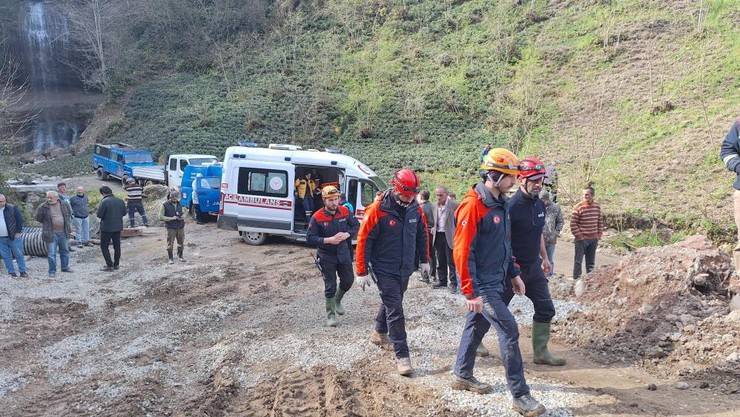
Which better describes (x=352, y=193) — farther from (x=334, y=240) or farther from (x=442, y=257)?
(x=334, y=240)

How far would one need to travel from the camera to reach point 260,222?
50.6 feet

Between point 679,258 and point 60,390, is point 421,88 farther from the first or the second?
point 60,390

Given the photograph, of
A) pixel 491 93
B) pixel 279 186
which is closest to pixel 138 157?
pixel 279 186

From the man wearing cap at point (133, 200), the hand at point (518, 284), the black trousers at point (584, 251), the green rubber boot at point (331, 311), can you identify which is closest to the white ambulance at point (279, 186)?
the man wearing cap at point (133, 200)

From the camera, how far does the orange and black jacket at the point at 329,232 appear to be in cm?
764

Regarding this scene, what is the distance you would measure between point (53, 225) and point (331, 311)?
24.4 feet

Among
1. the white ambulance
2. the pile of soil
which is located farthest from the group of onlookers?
the pile of soil

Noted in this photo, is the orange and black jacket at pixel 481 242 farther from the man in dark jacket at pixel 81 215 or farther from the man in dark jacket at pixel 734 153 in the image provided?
the man in dark jacket at pixel 81 215

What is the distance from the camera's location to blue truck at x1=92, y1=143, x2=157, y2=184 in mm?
29828

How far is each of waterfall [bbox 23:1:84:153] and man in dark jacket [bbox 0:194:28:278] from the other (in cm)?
3773

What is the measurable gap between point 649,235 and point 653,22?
18641 mm

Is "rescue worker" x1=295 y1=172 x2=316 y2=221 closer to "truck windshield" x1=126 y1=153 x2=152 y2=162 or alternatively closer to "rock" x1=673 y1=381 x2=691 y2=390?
"rock" x1=673 y1=381 x2=691 y2=390

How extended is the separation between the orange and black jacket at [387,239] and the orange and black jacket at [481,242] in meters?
1.12

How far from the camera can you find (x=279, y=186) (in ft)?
50.0
